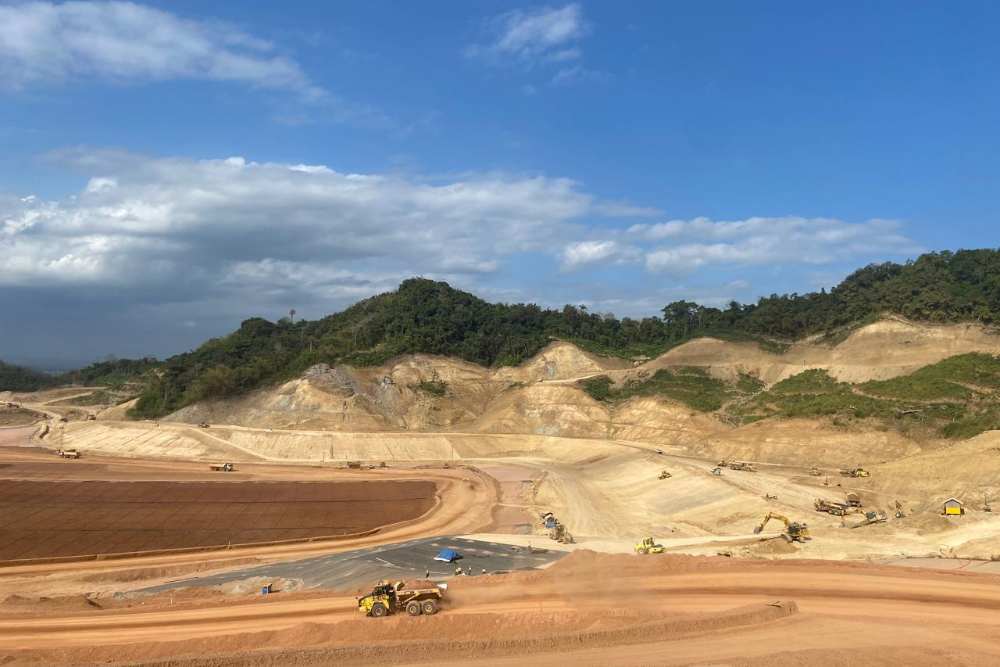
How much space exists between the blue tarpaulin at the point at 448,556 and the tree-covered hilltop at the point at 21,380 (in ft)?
540

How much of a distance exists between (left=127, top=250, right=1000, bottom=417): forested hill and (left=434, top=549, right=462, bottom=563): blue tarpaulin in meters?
67.9

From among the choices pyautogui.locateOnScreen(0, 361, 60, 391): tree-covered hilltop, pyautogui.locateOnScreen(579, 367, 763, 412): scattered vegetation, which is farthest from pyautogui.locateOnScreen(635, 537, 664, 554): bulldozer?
pyautogui.locateOnScreen(0, 361, 60, 391): tree-covered hilltop

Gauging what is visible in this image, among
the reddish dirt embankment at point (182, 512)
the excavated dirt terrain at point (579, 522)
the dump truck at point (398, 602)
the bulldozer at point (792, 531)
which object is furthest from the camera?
the reddish dirt embankment at point (182, 512)

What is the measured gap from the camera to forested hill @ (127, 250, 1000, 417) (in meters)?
Answer: 93.5

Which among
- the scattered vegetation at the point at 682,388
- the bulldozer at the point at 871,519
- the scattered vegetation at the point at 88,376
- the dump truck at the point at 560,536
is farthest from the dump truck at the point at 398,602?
the scattered vegetation at the point at 88,376

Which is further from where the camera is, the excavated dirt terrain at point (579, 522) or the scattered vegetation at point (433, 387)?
the scattered vegetation at point (433, 387)

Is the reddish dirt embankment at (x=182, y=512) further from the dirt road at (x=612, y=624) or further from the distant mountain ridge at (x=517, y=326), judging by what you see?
the distant mountain ridge at (x=517, y=326)

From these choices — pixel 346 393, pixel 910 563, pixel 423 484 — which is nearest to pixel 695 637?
pixel 910 563

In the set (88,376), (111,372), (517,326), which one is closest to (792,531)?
(517,326)

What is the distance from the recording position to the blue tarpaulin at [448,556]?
3216 centimetres

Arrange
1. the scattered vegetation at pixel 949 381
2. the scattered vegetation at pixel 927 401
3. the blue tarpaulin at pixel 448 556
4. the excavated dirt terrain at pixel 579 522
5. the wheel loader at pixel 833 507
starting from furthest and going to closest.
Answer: the scattered vegetation at pixel 949 381 → the scattered vegetation at pixel 927 401 → the wheel loader at pixel 833 507 → the blue tarpaulin at pixel 448 556 → the excavated dirt terrain at pixel 579 522

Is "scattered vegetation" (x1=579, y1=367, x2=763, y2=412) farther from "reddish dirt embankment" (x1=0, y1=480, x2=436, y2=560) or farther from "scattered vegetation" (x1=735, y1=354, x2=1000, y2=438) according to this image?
"reddish dirt embankment" (x1=0, y1=480, x2=436, y2=560)

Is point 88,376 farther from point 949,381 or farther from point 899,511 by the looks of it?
point 949,381

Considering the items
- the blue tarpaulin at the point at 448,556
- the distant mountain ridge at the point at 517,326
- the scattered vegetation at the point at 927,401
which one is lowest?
the blue tarpaulin at the point at 448,556
